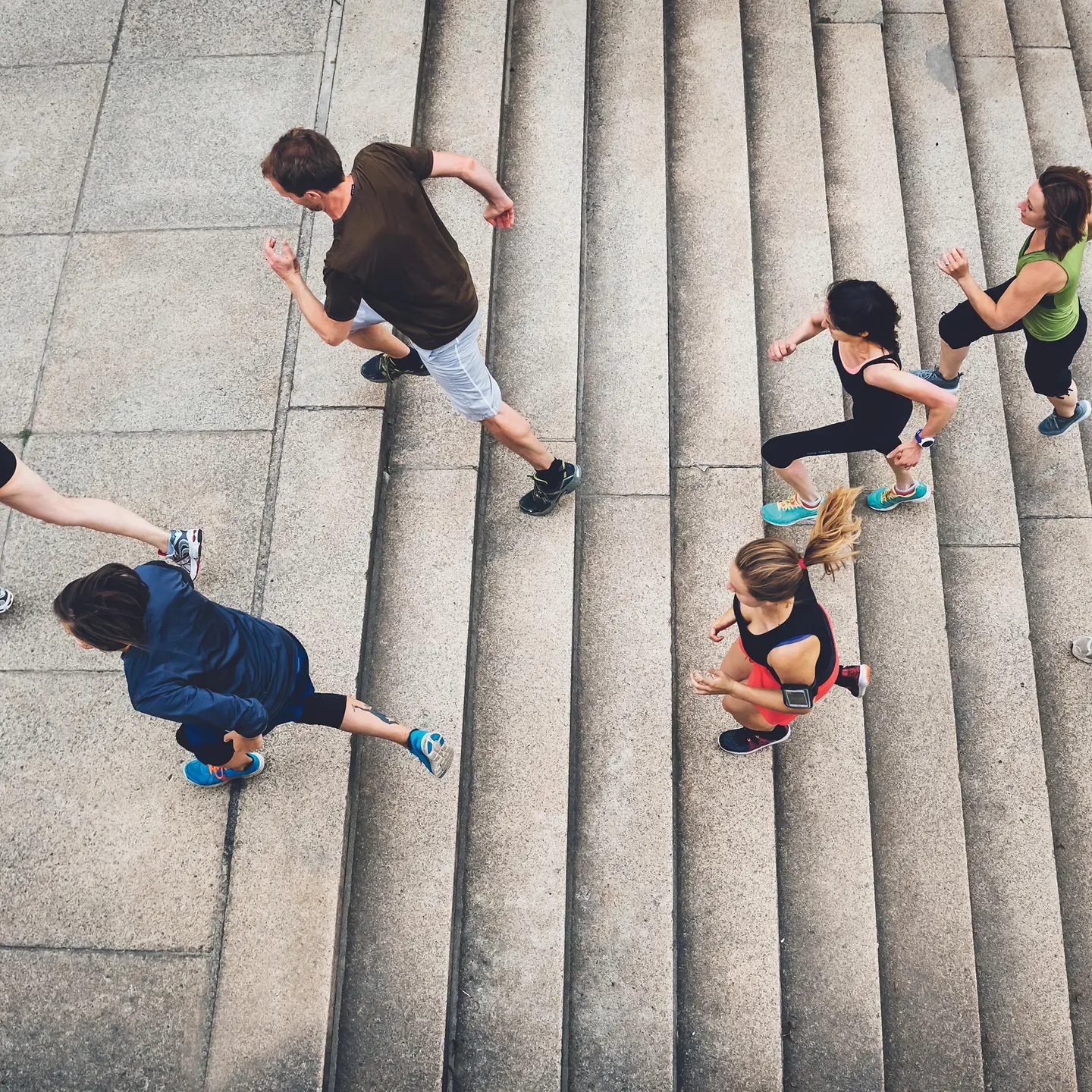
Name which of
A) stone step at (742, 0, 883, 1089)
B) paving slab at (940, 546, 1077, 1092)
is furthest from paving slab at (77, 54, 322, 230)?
paving slab at (940, 546, 1077, 1092)

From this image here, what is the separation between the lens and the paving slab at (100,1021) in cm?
329

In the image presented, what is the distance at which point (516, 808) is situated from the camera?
3832 mm

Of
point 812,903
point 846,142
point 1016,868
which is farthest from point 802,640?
point 846,142

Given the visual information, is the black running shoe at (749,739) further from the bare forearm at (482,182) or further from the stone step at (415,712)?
the bare forearm at (482,182)

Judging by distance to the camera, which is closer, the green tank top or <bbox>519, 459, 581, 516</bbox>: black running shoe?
the green tank top

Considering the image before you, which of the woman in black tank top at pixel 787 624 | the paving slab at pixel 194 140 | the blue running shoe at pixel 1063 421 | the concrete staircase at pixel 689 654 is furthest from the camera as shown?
the paving slab at pixel 194 140

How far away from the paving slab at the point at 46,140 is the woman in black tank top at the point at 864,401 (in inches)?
176


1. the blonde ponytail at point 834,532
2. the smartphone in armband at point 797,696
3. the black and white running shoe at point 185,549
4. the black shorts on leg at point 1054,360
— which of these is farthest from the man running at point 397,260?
the black shorts on leg at point 1054,360

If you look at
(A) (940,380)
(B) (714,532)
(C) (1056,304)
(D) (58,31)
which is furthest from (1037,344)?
(D) (58,31)

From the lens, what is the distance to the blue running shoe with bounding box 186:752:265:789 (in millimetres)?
3598

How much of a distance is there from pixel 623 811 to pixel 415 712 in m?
1.07

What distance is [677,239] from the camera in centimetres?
545

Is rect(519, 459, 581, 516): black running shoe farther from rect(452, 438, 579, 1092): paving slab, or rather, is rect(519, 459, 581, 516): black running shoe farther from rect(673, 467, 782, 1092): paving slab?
rect(673, 467, 782, 1092): paving slab

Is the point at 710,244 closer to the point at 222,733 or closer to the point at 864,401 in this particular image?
the point at 864,401
